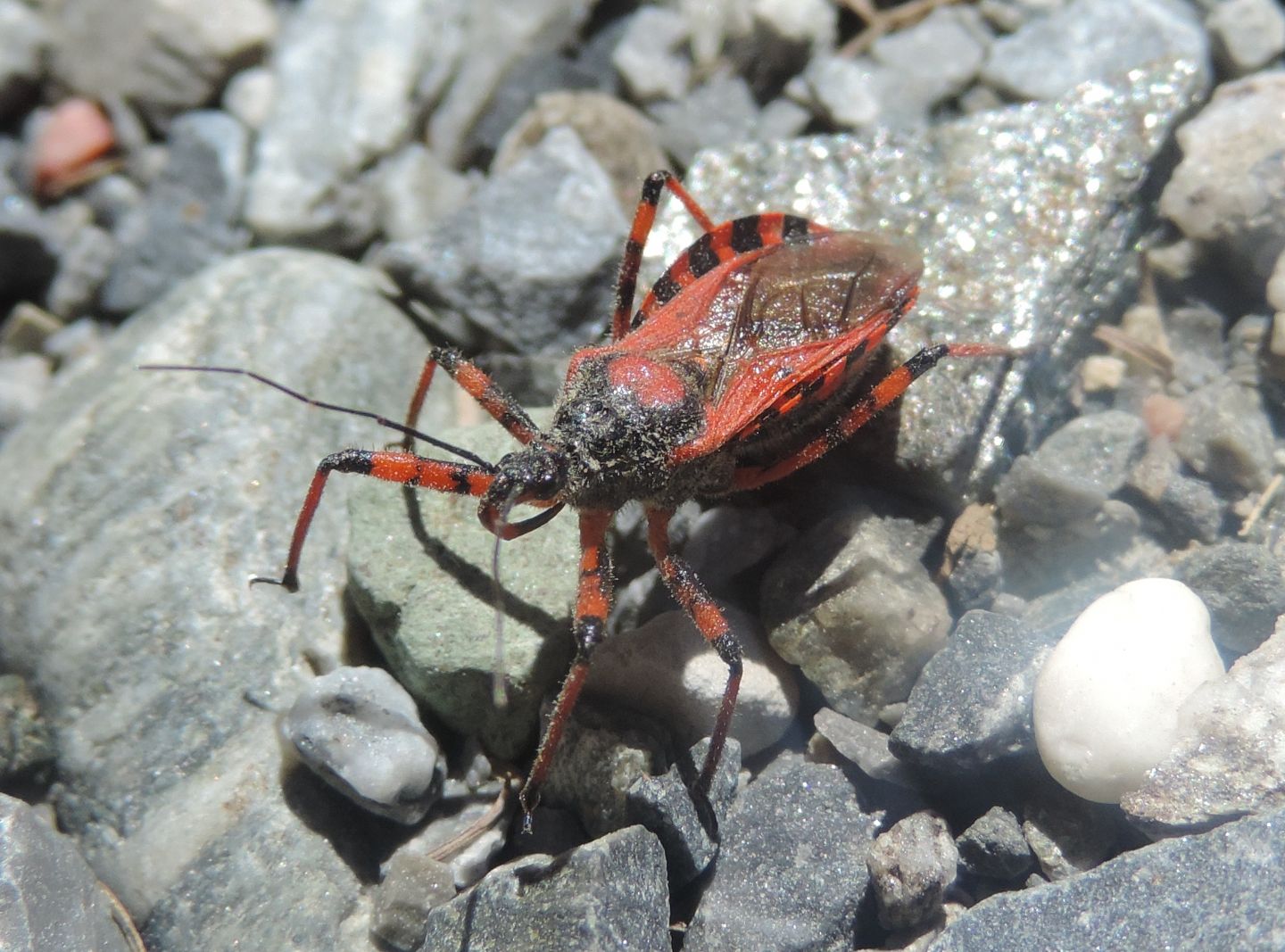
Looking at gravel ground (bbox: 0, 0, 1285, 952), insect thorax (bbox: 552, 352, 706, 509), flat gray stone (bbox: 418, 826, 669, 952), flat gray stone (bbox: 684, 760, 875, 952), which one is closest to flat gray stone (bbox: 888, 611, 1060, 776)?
gravel ground (bbox: 0, 0, 1285, 952)

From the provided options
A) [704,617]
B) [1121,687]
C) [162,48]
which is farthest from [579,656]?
[162,48]

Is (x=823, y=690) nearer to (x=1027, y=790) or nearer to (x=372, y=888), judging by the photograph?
(x=1027, y=790)

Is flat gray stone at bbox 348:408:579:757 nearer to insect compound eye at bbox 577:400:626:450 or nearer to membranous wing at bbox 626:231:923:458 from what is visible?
insect compound eye at bbox 577:400:626:450

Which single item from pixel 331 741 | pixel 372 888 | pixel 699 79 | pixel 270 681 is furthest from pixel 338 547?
pixel 699 79

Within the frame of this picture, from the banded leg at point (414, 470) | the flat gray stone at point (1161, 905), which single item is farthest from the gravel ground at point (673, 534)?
the banded leg at point (414, 470)

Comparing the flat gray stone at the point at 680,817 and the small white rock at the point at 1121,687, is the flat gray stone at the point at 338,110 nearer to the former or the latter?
the flat gray stone at the point at 680,817

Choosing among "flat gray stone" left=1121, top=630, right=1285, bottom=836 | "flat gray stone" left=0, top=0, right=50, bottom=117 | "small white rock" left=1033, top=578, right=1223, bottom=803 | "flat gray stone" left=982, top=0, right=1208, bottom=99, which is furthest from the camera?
"flat gray stone" left=0, top=0, right=50, bottom=117
